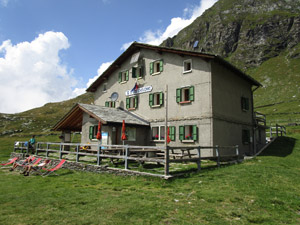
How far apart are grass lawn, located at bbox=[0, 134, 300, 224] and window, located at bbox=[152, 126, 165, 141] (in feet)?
27.3

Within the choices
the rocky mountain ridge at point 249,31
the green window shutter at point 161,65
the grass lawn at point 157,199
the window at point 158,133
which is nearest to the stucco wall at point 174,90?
the green window shutter at point 161,65

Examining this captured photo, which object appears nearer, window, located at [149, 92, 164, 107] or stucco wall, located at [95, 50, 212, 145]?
stucco wall, located at [95, 50, 212, 145]

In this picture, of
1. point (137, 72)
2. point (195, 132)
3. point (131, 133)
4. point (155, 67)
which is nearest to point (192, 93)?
point (195, 132)

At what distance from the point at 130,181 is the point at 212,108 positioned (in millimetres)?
8741

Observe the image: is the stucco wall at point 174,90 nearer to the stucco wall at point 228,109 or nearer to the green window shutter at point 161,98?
the green window shutter at point 161,98

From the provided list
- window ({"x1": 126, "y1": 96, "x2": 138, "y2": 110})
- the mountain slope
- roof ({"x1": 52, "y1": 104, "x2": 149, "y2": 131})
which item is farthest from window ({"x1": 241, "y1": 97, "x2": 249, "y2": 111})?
the mountain slope

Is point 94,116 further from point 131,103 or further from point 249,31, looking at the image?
point 249,31

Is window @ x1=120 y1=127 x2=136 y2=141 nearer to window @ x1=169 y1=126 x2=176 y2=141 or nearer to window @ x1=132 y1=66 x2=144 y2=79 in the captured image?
window @ x1=169 y1=126 x2=176 y2=141

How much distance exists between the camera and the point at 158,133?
18.9m

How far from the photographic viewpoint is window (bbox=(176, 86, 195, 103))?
17.0 m

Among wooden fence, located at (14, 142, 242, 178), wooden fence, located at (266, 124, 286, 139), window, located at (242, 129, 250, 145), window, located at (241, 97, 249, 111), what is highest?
window, located at (241, 97, 249, 111)

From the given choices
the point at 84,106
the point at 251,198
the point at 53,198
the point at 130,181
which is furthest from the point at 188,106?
the point at 53,198

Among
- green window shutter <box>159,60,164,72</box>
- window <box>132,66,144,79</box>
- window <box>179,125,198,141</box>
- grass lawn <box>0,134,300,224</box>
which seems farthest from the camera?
window <box>132,66,144,79</box>

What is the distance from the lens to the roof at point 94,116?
16.5m
